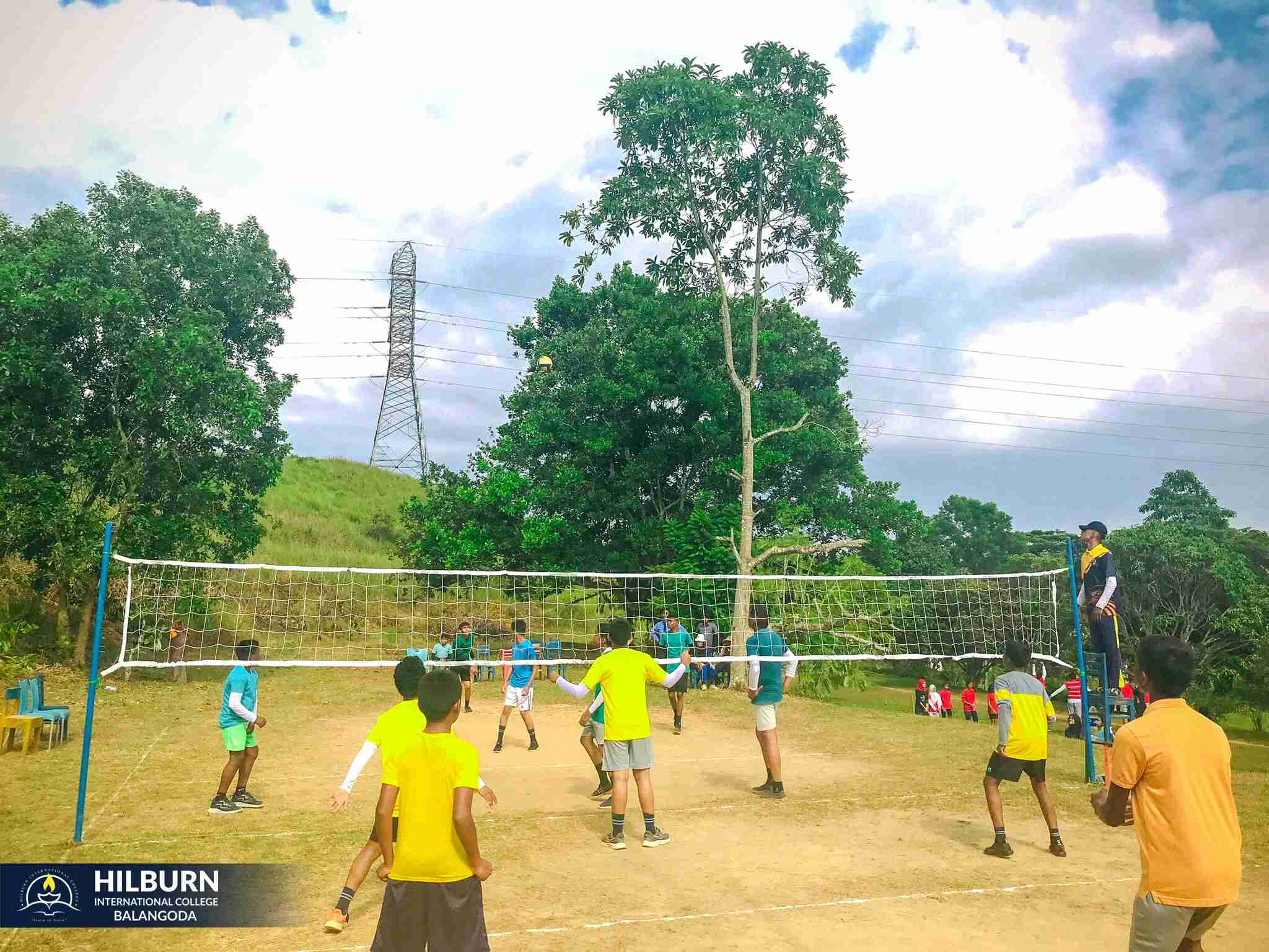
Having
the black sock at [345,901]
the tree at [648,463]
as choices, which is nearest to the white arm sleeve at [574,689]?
the black sock at [345,901]

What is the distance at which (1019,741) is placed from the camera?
282 inches

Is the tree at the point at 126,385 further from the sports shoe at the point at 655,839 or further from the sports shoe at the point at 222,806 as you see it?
the sports shoe at the point at 655,839

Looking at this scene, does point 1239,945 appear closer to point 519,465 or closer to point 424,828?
point 424,828

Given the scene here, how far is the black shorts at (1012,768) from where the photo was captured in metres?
7.18

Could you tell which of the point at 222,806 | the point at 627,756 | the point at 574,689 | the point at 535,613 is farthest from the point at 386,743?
the point at 535,613

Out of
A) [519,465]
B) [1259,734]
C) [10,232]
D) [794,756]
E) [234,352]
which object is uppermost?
[10,232]

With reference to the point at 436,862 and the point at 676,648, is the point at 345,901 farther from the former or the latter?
the point at 676,648

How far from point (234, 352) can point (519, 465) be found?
854cm

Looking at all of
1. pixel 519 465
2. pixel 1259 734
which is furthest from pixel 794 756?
pixel 1259 734

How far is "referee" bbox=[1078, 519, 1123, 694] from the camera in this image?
9531 millimetres

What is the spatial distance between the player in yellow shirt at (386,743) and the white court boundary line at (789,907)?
30 cm

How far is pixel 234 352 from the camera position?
Result: 65.0 ft

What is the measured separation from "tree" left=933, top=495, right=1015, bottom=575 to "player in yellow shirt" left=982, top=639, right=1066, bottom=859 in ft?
179

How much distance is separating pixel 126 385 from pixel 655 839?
50.3 ft
